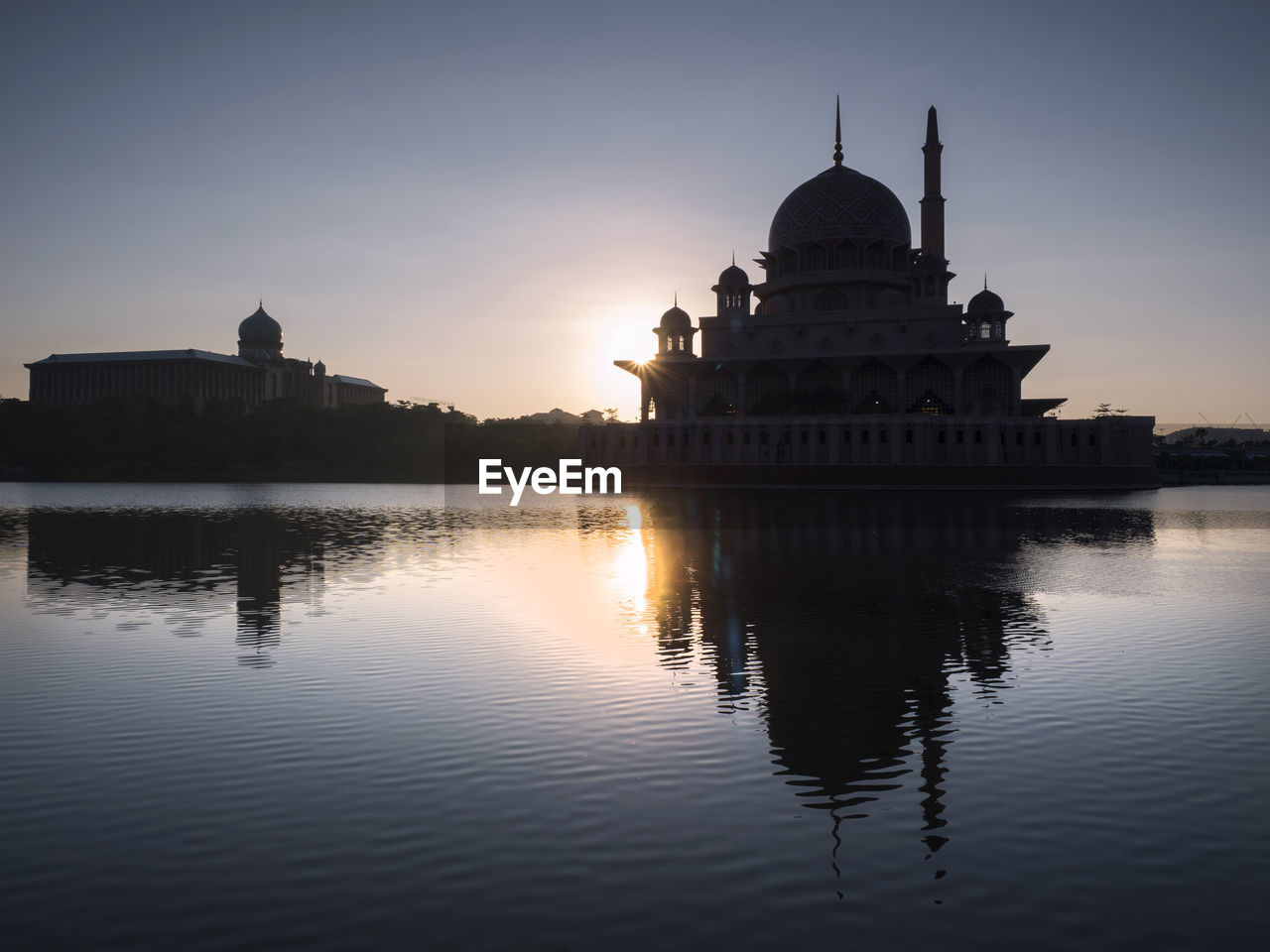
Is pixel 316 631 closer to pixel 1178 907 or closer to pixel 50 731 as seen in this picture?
pixel 50 731

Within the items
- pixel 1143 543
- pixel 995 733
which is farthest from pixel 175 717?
pixel 1143 543

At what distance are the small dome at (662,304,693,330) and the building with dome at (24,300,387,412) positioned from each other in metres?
104

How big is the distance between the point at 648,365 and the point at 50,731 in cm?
7938

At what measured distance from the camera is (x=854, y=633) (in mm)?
15586

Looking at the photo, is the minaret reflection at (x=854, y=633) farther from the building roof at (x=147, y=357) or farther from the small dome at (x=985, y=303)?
the building roof at (x=147, y=357)

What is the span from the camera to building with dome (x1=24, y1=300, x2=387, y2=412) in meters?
181

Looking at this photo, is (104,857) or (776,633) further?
(776,633)

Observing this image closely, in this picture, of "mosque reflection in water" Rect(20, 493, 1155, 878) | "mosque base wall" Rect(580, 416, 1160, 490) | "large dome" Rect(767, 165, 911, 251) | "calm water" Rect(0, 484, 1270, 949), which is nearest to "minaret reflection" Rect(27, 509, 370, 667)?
"mosque reflection in water" Rect(20, 493, 1155, 878)

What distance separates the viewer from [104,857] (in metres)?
6.83

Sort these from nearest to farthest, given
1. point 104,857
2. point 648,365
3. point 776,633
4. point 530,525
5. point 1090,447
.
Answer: point 104,857
point 776,633
point 530,525
point 1090,447
point 648,365

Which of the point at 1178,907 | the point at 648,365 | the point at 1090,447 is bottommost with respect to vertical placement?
the point at 1178,907

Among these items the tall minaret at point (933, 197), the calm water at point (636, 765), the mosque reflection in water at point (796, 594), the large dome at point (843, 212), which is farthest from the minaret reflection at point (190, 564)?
the tall minaret at point (933, 197)

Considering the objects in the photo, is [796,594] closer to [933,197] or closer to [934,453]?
[934,453]

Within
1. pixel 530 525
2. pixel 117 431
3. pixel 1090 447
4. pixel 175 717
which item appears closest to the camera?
pixel 175 717
